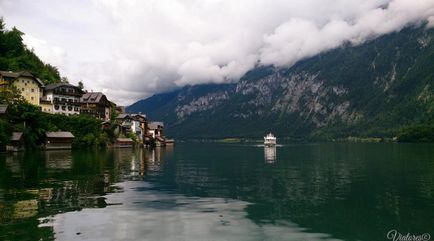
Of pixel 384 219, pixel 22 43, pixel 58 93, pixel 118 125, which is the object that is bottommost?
pixel 384 219

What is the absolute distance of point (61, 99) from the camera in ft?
499

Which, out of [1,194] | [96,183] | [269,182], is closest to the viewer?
[1,194]

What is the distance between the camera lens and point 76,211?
29125 mm

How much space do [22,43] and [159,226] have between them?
17208cm

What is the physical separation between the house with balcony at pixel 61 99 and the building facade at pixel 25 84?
369 cm

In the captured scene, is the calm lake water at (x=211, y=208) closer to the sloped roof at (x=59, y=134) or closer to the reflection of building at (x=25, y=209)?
the reflection of building at (x=25, y=209)

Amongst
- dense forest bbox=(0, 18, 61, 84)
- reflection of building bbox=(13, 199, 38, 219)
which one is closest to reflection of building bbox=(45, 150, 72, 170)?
reflection of building bbox=(13, 199, 38, 219)

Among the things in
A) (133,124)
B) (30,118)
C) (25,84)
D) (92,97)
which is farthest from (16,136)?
(133,124)

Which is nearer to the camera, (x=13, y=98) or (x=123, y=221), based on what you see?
(x=123, y=221)

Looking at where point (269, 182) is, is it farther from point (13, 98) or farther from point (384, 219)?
point (13, 98)

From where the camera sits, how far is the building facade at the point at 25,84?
131 metres

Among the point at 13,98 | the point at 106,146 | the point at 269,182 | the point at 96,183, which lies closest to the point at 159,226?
the point at 96,183

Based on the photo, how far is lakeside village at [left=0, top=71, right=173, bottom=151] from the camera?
115500 mm

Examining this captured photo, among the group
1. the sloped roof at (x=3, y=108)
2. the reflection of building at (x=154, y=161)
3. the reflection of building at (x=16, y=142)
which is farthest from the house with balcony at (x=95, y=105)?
the reflection of building at (x=154, y=161)
